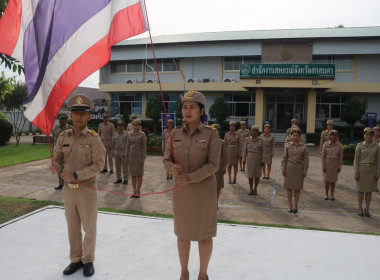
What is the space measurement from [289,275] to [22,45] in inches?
144

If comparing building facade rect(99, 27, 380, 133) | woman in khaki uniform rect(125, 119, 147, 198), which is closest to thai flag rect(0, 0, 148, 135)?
woman in khaki uniform rect(125, 119, 147, 198)

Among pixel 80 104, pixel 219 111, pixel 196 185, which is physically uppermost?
pixel 219 111

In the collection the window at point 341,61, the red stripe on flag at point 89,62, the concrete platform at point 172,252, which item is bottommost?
the concrete platform at point 172,252

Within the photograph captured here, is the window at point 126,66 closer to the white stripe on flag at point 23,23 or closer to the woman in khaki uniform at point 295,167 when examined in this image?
the woman in khaki uniform at point 295,167

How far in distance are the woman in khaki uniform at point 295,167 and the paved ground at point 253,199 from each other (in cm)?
42

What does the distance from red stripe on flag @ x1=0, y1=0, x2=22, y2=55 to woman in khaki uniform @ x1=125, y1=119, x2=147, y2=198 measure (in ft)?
14.1

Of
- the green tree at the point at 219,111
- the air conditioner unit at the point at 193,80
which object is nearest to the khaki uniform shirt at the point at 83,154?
the green tree at the point at 219,111

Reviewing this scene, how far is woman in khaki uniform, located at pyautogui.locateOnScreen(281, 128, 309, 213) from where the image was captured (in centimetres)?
662

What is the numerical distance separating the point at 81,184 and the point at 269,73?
64.8ft

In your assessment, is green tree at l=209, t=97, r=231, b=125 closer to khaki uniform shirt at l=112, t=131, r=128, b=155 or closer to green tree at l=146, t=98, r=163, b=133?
green tree at l=146, t=98, r=163, b=133

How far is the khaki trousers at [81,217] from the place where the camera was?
3510 millimetres

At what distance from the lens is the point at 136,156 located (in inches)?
296

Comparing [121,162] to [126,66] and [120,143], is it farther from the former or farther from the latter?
[126,66]

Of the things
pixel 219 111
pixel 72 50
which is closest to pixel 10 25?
pixel 72 50
